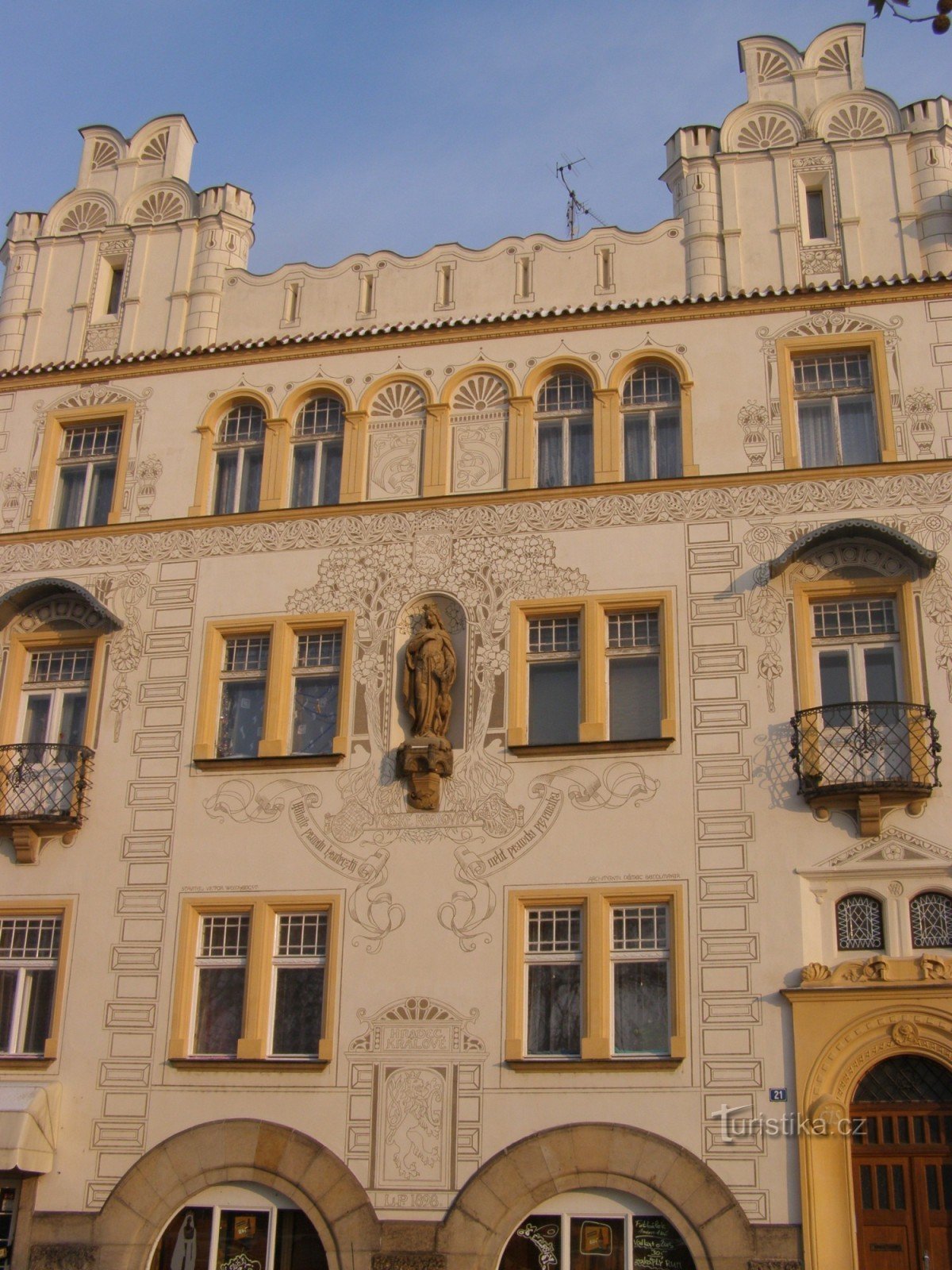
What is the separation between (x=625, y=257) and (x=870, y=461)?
15.7ft

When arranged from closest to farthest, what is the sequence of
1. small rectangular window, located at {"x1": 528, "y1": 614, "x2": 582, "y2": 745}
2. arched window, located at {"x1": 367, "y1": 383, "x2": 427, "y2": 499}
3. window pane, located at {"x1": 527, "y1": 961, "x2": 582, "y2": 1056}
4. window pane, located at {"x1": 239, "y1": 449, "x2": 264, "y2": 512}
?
window pane, located at {"x1": 527, "y1": 961, "x2": 582, "y2": 1056} → small rectangular window, located at {"x1": 528, "y1": 614, "x2": 582, "y2": 745} → arched window, located at {"x1": 367, "y1": 383, "x2": 427, "y2": 499} → window pane, located at {"x1": 239, "y1": 449, "x2": 264, "y2": 512}

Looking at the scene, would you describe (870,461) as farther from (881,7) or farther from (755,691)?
(881,7)

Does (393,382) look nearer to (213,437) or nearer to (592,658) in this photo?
(213,437)

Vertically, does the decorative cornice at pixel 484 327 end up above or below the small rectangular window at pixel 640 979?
above

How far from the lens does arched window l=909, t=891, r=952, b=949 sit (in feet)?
55.6

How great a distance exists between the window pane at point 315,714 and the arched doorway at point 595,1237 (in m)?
6.27

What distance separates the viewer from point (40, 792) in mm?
19797

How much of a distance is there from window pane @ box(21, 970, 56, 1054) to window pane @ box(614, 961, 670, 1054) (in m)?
7.11

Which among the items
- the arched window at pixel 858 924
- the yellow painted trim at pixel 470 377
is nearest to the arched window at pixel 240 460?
the yellow painted trim at pixel 470 377

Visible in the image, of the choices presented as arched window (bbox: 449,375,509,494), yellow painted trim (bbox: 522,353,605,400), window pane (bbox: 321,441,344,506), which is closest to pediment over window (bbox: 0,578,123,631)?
window pane (bbox: 321,441,344,506)

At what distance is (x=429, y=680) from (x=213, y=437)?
18.1 ft

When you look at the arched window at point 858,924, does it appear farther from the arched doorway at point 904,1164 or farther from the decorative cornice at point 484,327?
the decorative cornice at point 484,327

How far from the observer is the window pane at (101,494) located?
21859 millimetres

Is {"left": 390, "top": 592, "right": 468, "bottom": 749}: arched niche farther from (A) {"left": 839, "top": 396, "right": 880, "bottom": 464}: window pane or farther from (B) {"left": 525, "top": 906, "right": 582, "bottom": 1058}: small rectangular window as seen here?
(A) {"left": 839, "top": 396, "right": 880, "bottom": 464}: window pane
